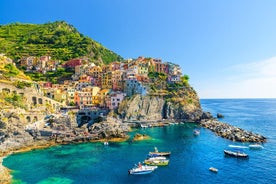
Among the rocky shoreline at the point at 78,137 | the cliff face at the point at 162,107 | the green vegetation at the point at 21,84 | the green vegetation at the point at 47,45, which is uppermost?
the green vegetation at the point at 47,45

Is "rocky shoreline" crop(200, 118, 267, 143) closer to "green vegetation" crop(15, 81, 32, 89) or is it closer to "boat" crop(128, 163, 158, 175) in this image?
"boat" crop(128, 163, 158, 175)

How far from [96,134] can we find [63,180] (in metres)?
25.8

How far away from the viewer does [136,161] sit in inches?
1684

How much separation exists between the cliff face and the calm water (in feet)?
79.7

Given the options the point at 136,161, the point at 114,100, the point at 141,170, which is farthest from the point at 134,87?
the point at 141,170

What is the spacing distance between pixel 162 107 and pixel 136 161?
48861 mm

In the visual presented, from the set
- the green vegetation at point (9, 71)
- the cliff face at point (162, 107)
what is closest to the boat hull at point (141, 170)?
the cliff face at point (162, 107)

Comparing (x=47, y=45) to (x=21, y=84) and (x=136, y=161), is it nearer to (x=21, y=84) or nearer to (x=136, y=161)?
(x=21, y=84)

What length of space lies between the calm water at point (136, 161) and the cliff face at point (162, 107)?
79.7ft

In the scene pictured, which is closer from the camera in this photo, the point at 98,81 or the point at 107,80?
the point at 107,80

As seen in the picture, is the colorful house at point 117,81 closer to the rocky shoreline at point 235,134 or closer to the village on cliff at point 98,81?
the village on cliff at point 98,81

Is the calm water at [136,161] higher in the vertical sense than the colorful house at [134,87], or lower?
lower

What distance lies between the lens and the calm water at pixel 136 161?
34906 millimetres

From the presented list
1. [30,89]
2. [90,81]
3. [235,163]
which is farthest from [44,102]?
[235,163]
